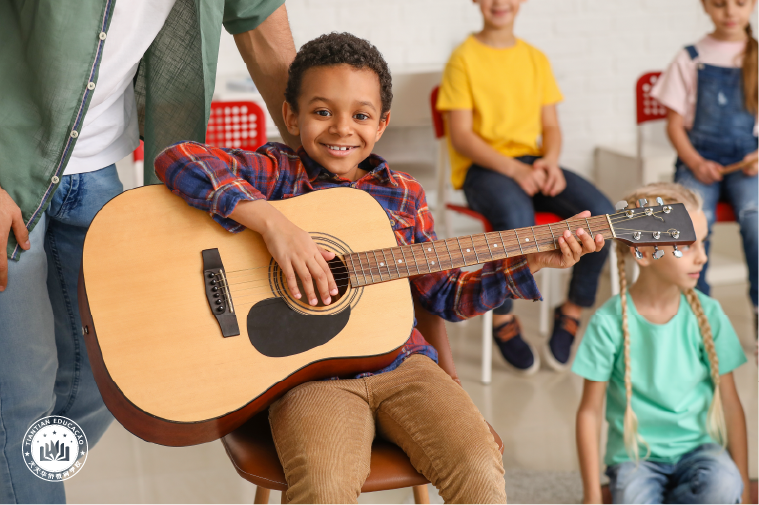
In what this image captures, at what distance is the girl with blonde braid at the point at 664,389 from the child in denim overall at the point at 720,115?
→ 0.97 m

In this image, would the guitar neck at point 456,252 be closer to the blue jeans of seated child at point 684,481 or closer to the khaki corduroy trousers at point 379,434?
the khaki corduroy trousers at point 379,434

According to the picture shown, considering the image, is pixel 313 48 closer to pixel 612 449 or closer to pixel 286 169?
pixel 286 169

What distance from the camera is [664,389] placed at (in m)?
1.50

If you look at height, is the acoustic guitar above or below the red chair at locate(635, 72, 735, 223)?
below

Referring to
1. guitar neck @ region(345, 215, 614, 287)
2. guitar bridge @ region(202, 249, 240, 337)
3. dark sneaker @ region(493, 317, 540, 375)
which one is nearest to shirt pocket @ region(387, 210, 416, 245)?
guitar neck @ region(345, 215, 614, 287)

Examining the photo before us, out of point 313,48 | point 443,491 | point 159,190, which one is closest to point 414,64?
point 313,48

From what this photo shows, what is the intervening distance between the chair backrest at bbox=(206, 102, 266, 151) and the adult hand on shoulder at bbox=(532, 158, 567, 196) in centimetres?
97

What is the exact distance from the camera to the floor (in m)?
1.80

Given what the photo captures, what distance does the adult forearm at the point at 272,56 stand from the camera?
1.34 meters

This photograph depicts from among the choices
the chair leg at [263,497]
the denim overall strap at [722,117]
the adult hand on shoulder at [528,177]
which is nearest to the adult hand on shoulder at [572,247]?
the chair leg at [263,497]

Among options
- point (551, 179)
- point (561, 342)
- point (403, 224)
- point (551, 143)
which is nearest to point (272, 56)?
point (403, 224)

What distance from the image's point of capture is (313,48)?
1265mm

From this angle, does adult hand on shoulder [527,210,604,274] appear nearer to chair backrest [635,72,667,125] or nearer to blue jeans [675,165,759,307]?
blue jeans [675,165,759,307]

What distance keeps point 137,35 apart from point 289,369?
629 mm
